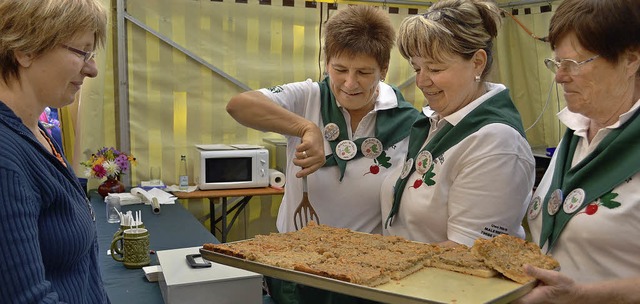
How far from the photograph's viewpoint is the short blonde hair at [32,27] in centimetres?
113

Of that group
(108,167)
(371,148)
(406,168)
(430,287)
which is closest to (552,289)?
(430,287)

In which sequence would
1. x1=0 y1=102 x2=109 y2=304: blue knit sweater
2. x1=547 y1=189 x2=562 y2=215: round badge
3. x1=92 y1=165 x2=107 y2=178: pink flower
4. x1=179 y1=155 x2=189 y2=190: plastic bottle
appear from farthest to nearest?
1. x1=179 y1=155 x2=189 y2=190: plastic bottle
2. x1=92 y1=165 x2=107 y2=178: pink flower
3. x1=547 y1=189 x2=562 y2=215: round badge
4. x1=0 y1=102 x2=109 y2=304: blue knit sweater

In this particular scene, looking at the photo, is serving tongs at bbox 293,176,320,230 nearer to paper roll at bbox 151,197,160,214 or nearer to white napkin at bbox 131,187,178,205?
paper roll at bbox 151,197,160,214

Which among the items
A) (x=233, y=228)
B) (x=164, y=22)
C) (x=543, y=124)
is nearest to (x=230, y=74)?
(x=164, y=22)

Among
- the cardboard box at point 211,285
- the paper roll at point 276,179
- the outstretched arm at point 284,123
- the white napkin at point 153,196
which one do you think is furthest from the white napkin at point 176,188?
the cardboard box at point 211,285

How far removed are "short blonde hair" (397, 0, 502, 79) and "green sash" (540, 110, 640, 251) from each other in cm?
38

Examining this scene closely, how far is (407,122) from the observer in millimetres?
2002

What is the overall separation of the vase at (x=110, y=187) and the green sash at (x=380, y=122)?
2354mm

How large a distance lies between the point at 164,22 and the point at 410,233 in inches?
135

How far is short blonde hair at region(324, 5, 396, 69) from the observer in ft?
6.21

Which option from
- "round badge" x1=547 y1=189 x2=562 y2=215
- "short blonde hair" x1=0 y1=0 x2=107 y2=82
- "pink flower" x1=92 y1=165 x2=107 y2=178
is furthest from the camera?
"pink flower" x1=92 y1=165 x2=107 y2=178

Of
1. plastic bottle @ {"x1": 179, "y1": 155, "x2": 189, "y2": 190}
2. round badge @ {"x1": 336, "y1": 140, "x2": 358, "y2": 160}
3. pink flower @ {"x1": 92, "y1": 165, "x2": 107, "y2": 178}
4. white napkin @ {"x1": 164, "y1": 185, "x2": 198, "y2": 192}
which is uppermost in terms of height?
→ round badge @ {"x1": 336, "y1": 140, "x2": 358, "y2": 160}

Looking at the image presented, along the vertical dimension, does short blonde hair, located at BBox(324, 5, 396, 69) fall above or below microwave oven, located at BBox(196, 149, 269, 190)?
above

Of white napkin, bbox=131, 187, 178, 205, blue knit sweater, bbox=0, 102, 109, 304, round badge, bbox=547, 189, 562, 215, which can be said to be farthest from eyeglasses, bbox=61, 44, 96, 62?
white napkin, bbox=131, 187, 178, 205
